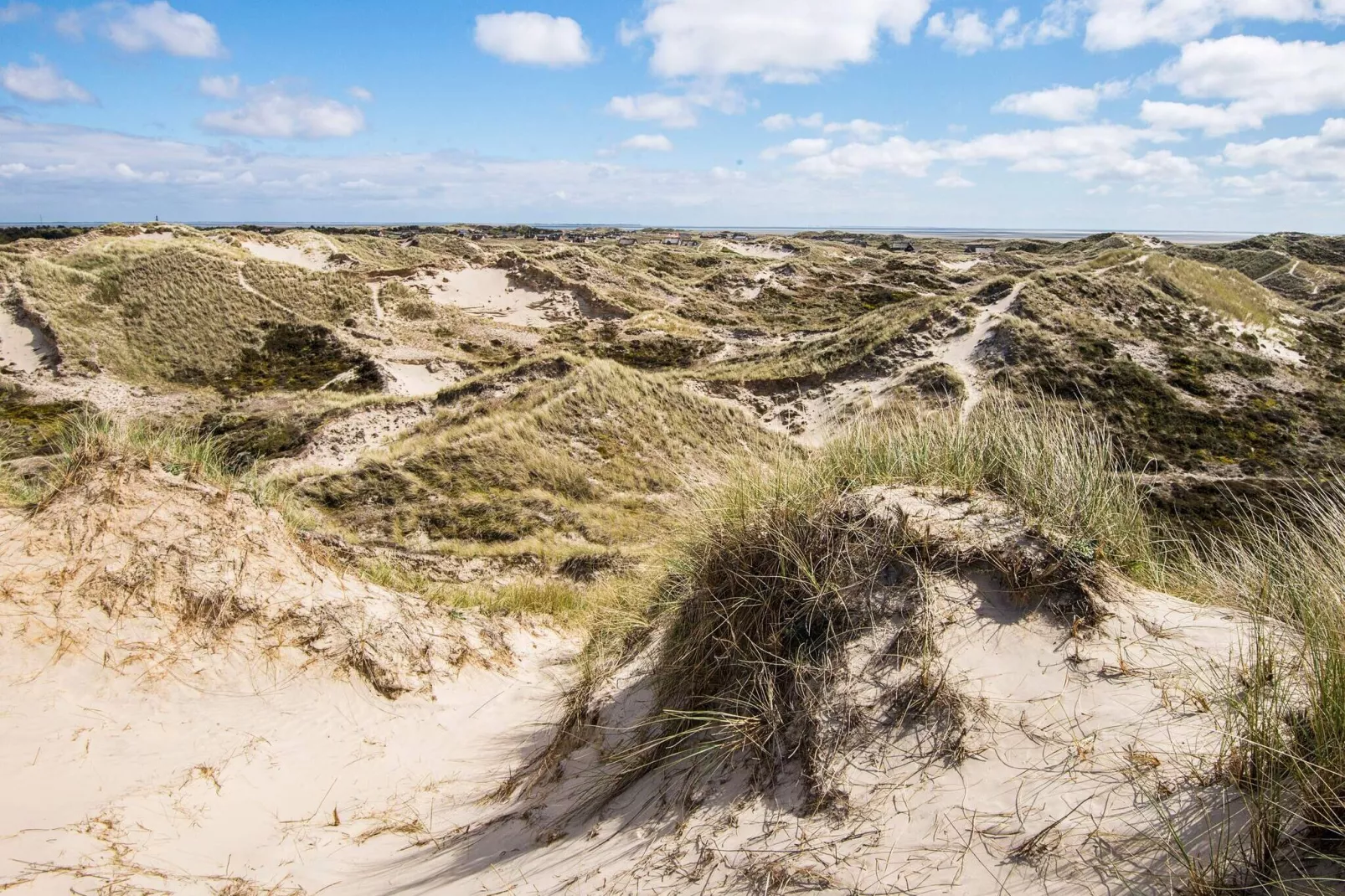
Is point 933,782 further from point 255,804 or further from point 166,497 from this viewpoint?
point 166,497

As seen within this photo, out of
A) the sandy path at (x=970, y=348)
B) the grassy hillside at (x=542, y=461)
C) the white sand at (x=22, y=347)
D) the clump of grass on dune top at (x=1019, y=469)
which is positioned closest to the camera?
the clump of grass on dune top at (x=1019, y=469)

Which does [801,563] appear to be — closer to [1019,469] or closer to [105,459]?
[1019,469]

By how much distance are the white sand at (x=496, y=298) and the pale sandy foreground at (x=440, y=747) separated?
30.3 metres

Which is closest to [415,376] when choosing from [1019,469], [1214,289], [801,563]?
[801,563]

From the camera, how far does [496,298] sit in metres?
37.2

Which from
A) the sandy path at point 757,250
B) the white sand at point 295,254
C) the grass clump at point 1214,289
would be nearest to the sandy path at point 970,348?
the grass clump at point 1214,289

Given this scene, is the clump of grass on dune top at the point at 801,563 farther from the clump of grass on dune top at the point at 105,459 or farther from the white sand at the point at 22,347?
the white sand at the point at 22,347

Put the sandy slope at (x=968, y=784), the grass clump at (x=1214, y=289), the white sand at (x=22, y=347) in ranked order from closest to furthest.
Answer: the sandy slope at (x=968, y=784) → the white sand at (x=22, y=347) → the grass clump at (x=1214, y=289)

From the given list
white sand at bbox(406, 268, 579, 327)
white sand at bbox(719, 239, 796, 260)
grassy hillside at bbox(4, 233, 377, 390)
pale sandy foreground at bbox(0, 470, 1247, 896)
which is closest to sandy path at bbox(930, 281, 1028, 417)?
pale sandy foreground at bbox(0, 470, 1247, 896)

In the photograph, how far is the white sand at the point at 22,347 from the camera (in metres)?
24.4

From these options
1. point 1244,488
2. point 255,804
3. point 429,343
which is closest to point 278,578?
point 255,804

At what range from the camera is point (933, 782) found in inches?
111

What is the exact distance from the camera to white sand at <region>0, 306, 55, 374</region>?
24359mm

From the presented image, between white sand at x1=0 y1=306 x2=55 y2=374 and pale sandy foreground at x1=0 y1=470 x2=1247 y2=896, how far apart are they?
26.4 metres
